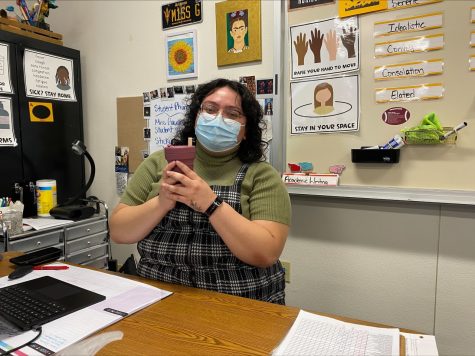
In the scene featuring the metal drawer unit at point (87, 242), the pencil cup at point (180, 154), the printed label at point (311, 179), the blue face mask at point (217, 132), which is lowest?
the metal drawer unit at point (87, 242)

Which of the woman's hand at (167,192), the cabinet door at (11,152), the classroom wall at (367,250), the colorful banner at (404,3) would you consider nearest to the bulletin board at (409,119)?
the colorful banner at (404,3)

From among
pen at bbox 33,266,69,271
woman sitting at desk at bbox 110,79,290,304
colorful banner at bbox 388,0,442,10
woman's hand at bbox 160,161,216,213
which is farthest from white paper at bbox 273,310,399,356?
colorful banner at bbox 388,0,442,10

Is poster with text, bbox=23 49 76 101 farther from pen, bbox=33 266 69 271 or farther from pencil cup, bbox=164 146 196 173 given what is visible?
pencil cup, bbox=164 146 196 173

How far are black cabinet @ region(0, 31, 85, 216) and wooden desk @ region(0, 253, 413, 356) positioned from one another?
61.2 inches

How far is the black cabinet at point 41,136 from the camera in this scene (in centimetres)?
196

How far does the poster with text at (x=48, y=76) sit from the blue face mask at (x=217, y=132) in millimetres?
1392

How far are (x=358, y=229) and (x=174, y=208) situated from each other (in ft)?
3.04

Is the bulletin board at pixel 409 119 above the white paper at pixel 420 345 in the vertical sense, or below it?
above

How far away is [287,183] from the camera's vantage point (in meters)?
1.72

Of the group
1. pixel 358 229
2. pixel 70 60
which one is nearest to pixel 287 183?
pixel 358 229

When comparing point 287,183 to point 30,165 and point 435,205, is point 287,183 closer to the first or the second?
point 435,205

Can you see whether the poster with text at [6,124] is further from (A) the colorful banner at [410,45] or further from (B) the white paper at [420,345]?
→ (B) the white paper at [420,345]

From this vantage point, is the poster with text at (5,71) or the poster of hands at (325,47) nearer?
the poster of hands at (325,47)

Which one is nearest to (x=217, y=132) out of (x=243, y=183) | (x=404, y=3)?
(x=243, y=183)
